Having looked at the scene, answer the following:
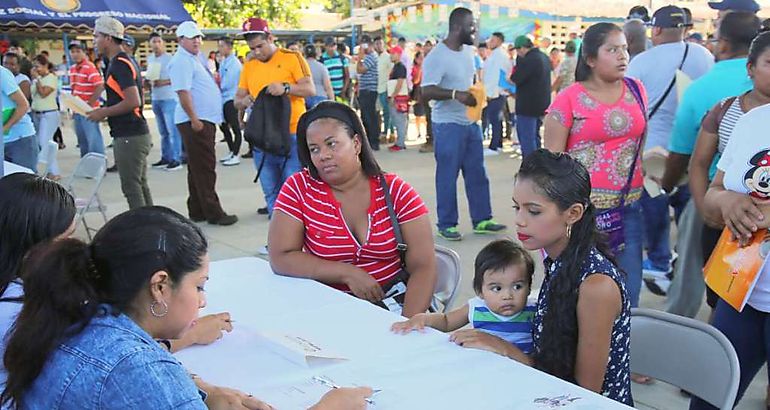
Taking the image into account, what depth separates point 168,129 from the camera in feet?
30.5

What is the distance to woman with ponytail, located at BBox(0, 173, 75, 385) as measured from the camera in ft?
6.05

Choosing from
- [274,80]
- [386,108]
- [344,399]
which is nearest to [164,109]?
[386,108]

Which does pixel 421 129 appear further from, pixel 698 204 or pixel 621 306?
pixel 621 306

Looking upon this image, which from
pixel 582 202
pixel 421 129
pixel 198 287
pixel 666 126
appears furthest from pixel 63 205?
pixel 421 129

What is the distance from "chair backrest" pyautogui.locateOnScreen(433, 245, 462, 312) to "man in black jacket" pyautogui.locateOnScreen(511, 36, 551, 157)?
4884mm

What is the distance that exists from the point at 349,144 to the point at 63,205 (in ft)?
3.69

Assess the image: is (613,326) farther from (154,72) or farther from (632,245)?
(154,72)

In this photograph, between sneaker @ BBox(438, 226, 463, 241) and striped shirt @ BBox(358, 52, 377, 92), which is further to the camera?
striped shirt @ BBox(358, 52, 377, 92)

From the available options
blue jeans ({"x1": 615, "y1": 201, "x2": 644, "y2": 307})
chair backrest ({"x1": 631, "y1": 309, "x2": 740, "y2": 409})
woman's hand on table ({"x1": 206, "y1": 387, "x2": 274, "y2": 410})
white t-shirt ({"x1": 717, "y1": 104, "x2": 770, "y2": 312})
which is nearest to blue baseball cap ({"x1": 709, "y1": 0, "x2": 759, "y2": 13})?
blue jeans ({"x1": 615, "y1": 201, "x2": 644, "y2": 307})

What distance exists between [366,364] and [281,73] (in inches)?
158

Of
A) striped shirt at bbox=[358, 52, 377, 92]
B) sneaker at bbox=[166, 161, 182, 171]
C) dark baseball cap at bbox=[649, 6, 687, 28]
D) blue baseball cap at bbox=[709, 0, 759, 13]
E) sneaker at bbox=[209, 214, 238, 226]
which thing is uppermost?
blue baseball cap at bbox=[709, 0, 759, 13]

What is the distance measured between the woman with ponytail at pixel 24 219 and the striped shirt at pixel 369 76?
9.45m

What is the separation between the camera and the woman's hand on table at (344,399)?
61.6 inches

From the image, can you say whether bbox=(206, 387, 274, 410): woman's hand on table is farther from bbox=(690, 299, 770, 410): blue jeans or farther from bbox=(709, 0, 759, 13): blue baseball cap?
bbox=(709, 0, 759, 13): blue baseball cap
